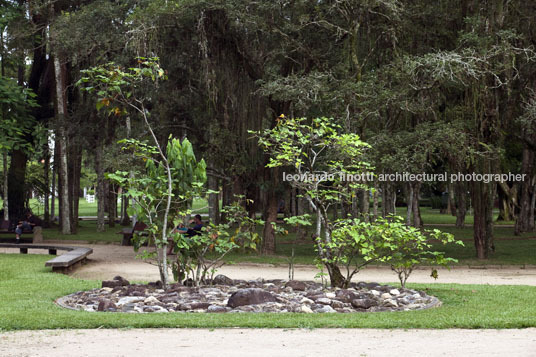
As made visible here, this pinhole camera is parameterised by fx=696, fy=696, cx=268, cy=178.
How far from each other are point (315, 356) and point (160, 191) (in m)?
5.58

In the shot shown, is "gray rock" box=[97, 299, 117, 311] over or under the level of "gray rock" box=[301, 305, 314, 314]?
over

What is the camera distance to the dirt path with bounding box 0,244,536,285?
15422 mm

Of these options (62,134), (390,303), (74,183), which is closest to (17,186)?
(74,183)

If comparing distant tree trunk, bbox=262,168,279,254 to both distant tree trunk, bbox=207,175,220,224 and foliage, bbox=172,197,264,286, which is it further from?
distant tree trunk, bbox=207,175,220,224

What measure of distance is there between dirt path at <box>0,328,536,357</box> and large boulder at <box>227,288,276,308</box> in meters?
1.74

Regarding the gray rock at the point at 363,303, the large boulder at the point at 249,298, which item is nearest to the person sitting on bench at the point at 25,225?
the large boulder at the point at 249,298

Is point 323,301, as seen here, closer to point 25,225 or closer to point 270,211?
point 270,211

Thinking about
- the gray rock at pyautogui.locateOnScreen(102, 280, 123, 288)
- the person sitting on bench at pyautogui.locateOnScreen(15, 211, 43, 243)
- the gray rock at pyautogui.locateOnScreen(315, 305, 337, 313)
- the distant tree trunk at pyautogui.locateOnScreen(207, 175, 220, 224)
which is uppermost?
the distant tree trunk at pyautogui.locateOnScreen(207, 175, 220, 224)

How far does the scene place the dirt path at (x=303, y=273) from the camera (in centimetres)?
1542

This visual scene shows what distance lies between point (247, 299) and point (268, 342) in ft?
8.43

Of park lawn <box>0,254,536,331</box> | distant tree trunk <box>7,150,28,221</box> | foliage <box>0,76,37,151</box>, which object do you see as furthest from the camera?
distant tree trunk <box>7,150,28,221</box>

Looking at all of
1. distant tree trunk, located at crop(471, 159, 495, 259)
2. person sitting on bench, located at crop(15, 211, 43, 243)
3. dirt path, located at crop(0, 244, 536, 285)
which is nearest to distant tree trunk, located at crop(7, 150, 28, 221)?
person sitting on bench, located at crop(15, 211, 43, 243)

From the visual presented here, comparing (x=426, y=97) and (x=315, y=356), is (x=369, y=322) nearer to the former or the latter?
(x=315, y=356)

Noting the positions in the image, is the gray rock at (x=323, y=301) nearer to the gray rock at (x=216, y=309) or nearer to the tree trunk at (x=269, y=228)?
the gray rock at (x=216, y=309)
